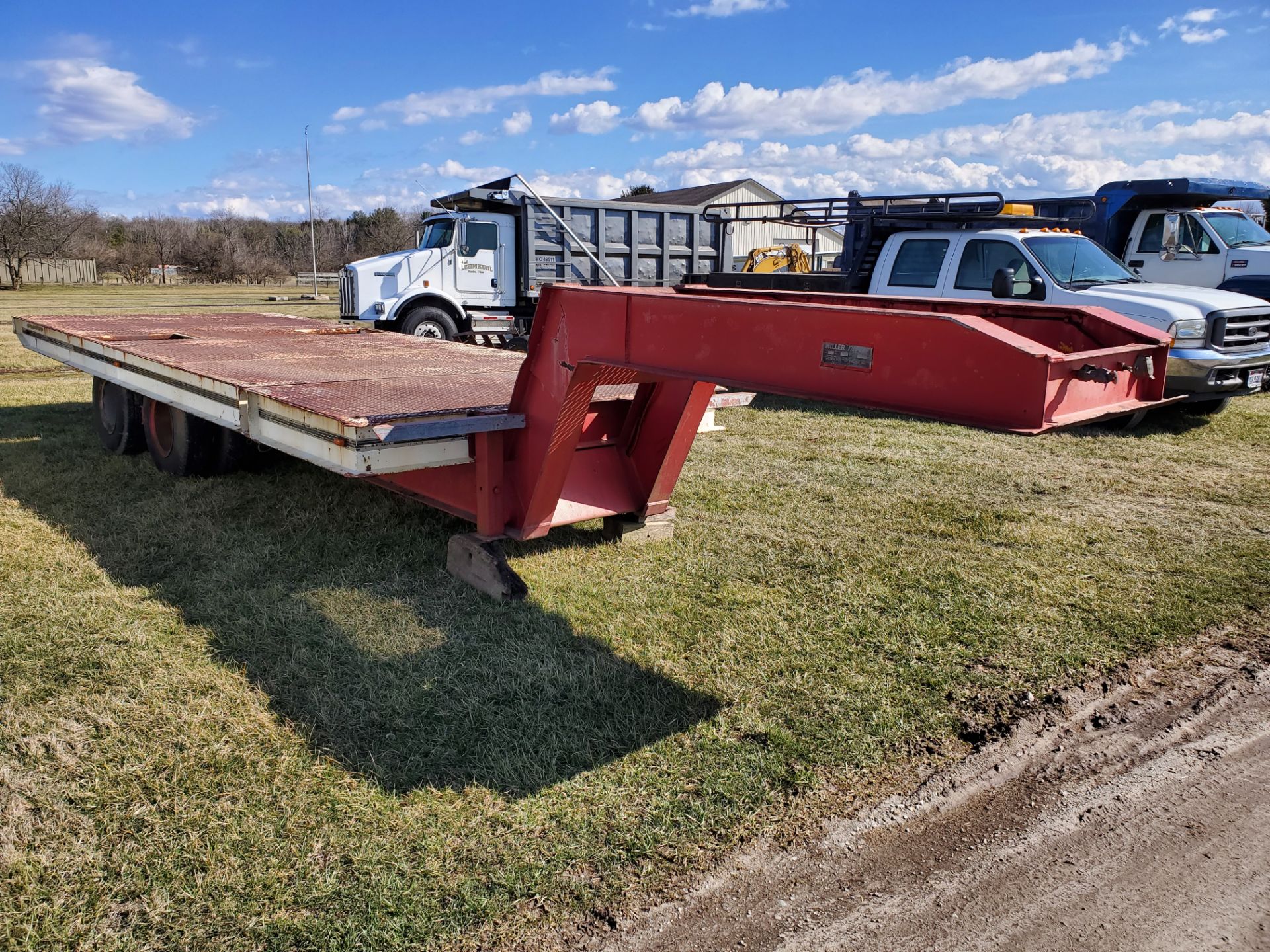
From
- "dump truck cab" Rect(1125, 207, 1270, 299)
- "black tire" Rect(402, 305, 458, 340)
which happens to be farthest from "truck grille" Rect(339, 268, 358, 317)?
"dump truck cab" Rect(1125, 207, 1270, 299)

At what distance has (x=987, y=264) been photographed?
31.4ft

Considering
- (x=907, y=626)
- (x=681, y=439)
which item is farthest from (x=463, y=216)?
(x=907, y=626)

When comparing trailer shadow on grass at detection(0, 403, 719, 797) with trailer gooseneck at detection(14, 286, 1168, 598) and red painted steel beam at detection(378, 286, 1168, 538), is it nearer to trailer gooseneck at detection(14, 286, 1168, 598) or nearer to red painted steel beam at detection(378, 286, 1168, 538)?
trailer gooseneck at detection(14, 286, 1168, 598)

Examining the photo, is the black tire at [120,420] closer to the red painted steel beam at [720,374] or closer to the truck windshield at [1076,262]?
the red painted steel beam at [720,374]

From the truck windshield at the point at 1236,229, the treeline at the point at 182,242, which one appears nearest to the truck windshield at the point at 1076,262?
the truck windshield at the point at 1236,229

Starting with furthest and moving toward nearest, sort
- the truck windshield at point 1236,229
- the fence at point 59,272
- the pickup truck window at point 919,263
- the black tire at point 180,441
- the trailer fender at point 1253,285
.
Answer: the fence at point 59,272 → the truck windshield at point 1236,229 → the trailer fender at point 1253,285 → the pickup truck window at point 919,263 → the black tire at point 180,441

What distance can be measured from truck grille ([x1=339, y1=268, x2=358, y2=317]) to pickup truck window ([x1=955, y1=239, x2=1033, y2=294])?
8.06m

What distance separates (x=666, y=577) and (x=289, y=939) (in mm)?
2864

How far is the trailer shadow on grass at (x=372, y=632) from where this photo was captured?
3.46 m

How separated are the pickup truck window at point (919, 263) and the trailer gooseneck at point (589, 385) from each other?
16.0 feet

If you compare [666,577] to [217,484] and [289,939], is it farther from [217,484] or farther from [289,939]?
[217,484]

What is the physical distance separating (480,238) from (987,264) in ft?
24.9

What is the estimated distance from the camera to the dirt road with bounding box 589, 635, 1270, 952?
103 inches

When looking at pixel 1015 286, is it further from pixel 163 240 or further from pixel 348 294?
pixel 163 240
